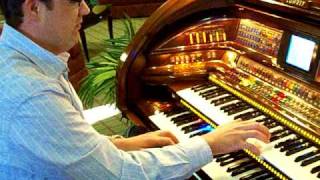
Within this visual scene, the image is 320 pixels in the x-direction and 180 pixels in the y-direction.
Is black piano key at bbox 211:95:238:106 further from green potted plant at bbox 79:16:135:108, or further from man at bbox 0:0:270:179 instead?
green potted plant at bbox 79:16:135:108

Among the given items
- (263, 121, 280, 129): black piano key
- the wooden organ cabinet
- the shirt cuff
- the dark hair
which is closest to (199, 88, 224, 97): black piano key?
the wooden organ cabinet

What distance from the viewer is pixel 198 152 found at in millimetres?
1229

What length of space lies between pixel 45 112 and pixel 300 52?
3.34 ft

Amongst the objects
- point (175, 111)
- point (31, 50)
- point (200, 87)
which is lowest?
point (175, 111)

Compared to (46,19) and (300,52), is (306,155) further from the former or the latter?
(46,19)

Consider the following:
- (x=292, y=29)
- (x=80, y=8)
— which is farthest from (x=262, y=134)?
(x=80, y=8)

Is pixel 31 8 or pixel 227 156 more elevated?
pixel 31 8

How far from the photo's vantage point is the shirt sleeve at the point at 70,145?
3.03ft

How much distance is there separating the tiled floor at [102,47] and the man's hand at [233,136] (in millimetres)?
1977

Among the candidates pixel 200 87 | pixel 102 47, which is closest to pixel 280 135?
pixel 200 87

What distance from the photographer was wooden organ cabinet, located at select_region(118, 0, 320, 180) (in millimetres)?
1443

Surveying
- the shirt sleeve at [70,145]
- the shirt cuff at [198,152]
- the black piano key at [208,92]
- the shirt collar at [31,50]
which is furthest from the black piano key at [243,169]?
the shirt collar at [31,50]

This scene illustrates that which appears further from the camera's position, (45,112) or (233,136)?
(233,136)

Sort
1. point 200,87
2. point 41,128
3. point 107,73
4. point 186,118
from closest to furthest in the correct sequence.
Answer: point 41,128, point 186,118, point 200,87, point 107,73
